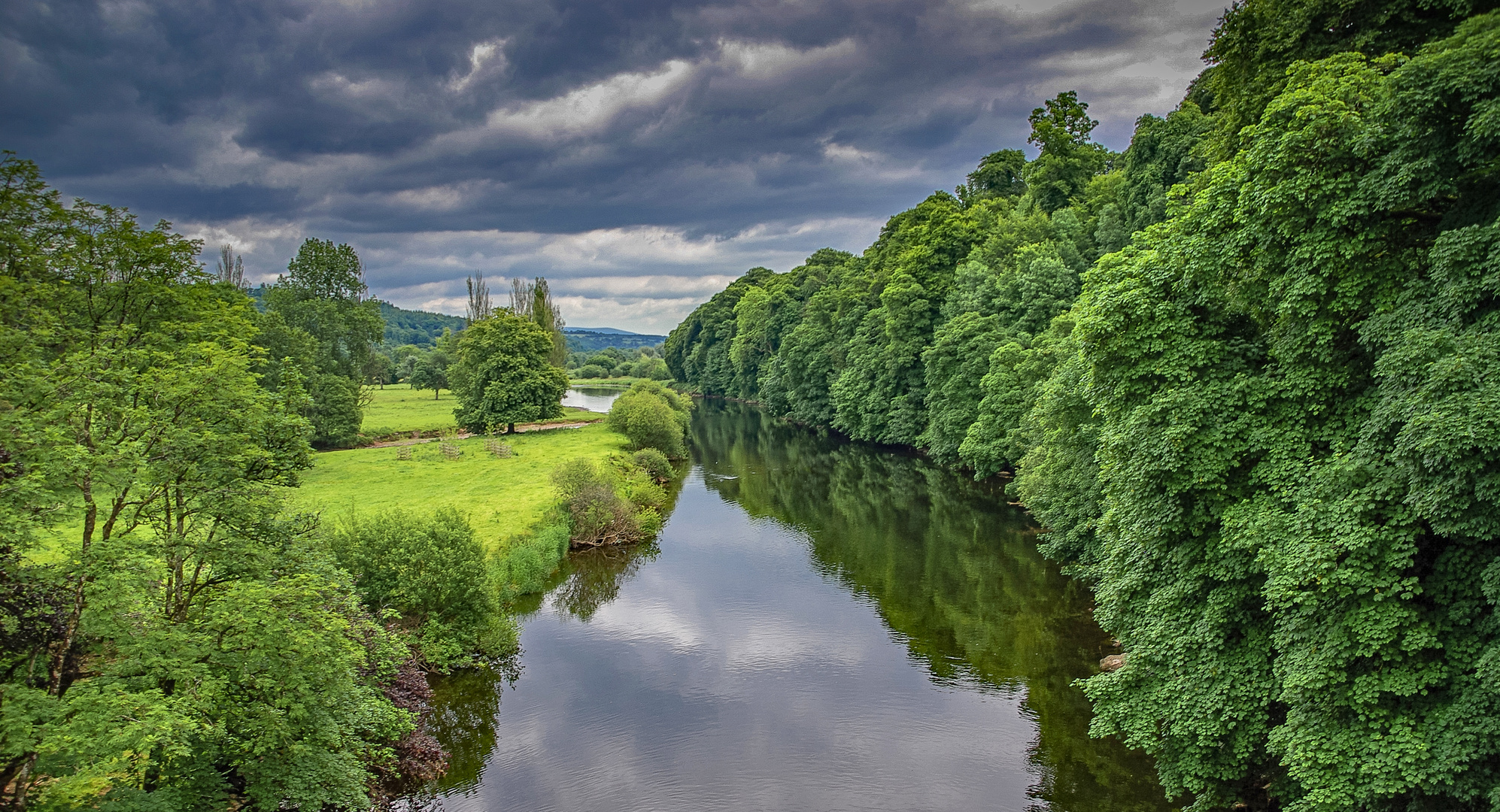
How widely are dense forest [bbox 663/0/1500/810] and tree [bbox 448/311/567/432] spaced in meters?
49.5

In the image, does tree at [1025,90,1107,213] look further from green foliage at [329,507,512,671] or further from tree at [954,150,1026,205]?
green foliage at [329,507,512,671]

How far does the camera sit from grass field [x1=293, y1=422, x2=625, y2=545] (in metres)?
32.0

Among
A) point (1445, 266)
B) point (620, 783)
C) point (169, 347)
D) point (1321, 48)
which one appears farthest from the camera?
point (620, 783)

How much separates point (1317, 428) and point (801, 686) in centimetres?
1439

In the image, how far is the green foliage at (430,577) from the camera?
19781 mm

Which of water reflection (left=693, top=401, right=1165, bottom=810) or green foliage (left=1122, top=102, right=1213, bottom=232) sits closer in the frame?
water reflection (left=693, top=401, right=1165, bottom=810)

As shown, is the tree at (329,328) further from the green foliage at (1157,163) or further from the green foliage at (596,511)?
the green foliage at (1157,163)

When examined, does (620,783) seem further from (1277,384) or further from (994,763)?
(1277,384)

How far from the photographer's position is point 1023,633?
78.5 ft

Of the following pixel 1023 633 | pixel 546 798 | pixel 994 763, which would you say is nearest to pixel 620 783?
pixel 546 798

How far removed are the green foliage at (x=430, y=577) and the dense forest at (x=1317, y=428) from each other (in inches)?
655

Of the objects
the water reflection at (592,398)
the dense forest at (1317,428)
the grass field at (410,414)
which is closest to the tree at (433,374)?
the grass field at (410,414)

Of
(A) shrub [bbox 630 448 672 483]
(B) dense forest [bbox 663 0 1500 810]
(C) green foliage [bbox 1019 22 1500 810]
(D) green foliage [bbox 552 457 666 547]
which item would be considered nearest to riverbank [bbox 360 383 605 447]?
(A) shrub [bbox 630 448 672 483]

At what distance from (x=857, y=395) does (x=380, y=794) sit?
165 ft
